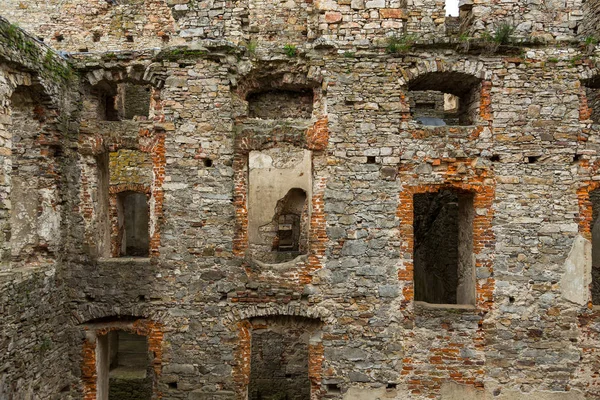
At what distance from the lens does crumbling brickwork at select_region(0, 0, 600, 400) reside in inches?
288

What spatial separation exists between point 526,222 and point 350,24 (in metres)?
4.69

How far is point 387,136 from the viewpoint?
7520mm

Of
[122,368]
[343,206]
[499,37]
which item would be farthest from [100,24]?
[499,37]

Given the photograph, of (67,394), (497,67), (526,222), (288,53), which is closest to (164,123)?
(288,53)

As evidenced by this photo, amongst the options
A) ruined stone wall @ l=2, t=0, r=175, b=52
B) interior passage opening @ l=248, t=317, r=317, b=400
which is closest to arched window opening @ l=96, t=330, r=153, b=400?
interior passage opening @ l=248, t=317, r=317, b=400

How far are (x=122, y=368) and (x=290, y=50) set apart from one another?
9.86m

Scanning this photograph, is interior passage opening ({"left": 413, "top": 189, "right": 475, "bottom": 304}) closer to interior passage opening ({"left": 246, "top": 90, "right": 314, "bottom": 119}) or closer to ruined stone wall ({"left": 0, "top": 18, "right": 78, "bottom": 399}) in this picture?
interior passage opening ({"left": 246, "top": 90, "right": 314, "bottom": 119})

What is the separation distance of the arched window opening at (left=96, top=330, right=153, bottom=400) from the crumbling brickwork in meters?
0.30

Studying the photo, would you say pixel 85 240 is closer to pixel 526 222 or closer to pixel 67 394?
pixel 67 394

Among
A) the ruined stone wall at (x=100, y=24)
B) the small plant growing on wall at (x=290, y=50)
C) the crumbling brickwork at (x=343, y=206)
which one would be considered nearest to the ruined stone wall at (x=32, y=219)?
the crumbling brickwork at (x=343, y=206)

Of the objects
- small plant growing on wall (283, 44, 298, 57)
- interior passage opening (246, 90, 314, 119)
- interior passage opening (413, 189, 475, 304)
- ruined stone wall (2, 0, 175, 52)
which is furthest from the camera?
ruined stone wall (2, 0, 175, 52)

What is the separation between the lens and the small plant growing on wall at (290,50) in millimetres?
7680

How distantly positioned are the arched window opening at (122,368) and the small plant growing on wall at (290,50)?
6.06 metres

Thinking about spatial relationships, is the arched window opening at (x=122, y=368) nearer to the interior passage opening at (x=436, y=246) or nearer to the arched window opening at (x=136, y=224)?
the arched window opening at (x=136, y=224)
